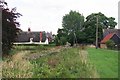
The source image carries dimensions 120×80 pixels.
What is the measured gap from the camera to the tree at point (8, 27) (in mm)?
29672

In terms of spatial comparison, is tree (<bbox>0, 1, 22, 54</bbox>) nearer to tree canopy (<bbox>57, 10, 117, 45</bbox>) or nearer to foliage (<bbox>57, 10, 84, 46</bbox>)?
tree canopy (<bbox>57, 10, 117, 45</bbox>)

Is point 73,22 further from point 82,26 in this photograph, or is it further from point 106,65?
point 106,65

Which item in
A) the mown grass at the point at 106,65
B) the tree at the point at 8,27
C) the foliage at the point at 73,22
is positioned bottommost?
the mown grass at the point at 106,65

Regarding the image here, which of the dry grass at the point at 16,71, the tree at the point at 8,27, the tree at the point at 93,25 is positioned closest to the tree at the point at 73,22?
the tree at the point at 93,25

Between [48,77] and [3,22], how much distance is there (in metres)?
16.4

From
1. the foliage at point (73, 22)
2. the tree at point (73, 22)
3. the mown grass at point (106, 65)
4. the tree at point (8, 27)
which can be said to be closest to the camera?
the mown grass at point (106, 65)

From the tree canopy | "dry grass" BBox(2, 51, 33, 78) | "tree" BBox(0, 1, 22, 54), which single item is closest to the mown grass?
"dry grass" BBox(2, 51, 33, 78)

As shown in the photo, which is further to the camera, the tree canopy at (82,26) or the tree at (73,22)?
the tree at (73,22)

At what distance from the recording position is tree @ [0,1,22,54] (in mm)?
29672

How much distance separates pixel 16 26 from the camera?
33.0 m

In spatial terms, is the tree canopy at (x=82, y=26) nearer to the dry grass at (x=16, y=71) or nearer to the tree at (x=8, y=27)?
the tree at (x=8, y=27)

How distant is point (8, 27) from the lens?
30641mm

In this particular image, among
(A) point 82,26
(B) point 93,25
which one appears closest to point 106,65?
(B) point 93,25

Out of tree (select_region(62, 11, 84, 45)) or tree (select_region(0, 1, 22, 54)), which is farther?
tree (select_region(62, 11, 84, 45))
